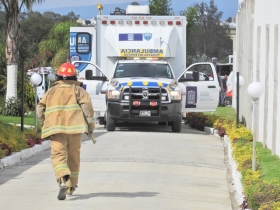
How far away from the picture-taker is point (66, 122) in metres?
10.3

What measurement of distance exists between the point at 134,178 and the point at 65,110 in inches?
95.6

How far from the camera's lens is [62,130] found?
33.5ft

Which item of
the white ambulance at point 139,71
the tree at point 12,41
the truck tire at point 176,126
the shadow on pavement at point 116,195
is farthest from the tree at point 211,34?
the shadow on pavement at point 116,195

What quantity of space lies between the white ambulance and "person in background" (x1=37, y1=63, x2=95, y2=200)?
9.93 meters

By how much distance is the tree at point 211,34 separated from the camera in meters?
75.6

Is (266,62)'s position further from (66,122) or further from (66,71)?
(66,122)

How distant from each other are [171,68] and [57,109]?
12.0 m

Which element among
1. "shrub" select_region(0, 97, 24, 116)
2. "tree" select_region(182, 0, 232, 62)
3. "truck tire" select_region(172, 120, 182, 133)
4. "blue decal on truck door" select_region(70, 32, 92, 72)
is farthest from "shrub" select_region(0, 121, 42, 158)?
"tree" select_region(182, 0, 232, 62)

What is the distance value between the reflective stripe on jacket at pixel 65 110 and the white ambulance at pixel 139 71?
998cm

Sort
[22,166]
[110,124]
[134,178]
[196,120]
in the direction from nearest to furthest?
[134,178] < [22,166] < [110,124] < [196,120]

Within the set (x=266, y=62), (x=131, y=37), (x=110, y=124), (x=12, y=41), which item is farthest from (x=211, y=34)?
(x=266, y=62)

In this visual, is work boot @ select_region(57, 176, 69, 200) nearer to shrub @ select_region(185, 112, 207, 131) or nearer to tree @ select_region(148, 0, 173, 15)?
shrub @ select_region(185, 112, 207, 131)

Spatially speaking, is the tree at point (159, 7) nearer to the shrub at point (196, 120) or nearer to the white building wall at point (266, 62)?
the shrub at point (196, 120)

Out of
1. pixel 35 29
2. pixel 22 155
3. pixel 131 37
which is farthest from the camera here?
pixel 35 29
